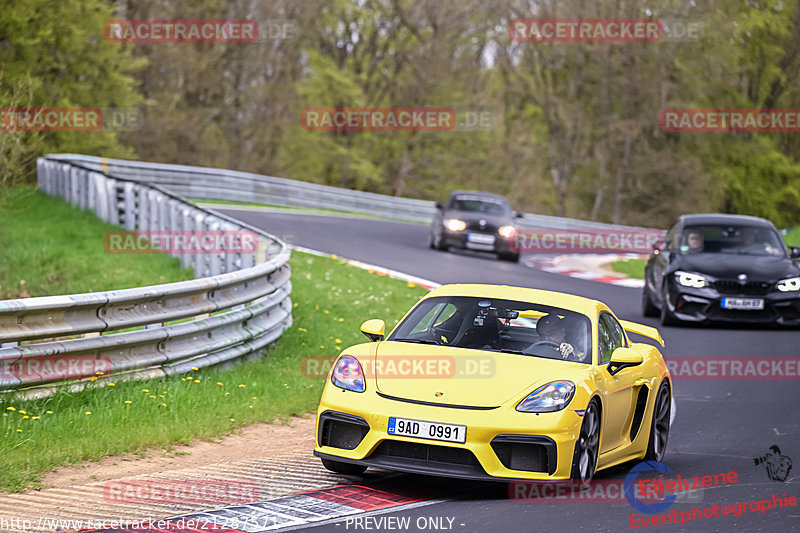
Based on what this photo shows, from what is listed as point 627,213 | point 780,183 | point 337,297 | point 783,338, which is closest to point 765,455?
point 783,338

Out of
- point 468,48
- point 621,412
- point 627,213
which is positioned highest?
point 468,48

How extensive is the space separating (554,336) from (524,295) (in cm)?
47

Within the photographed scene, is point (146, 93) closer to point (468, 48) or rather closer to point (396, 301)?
point (468, 48)

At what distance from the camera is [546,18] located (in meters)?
57.3

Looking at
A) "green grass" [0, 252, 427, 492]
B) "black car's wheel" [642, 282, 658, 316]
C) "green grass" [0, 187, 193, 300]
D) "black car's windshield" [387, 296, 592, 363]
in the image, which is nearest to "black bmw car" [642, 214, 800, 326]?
"black car's wheel" [642, 282, 658, 316]

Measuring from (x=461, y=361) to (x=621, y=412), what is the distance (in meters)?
1.27

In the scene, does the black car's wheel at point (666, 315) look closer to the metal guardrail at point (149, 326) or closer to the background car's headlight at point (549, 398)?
the metal guardrail at point (149, 326)

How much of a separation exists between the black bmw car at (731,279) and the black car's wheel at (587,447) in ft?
29.2

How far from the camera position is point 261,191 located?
1399 inches

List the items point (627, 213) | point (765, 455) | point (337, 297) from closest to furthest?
point (765, 455), point (337, 297), point (627, 213)

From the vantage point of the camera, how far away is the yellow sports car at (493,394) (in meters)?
6.65

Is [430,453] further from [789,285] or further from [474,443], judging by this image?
[789,285]

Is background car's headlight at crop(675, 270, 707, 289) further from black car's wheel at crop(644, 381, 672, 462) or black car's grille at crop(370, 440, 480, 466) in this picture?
black car's grille at crop(370, 440, 480, 466)

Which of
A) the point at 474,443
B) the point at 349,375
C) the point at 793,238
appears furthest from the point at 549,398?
the point at 793,238
